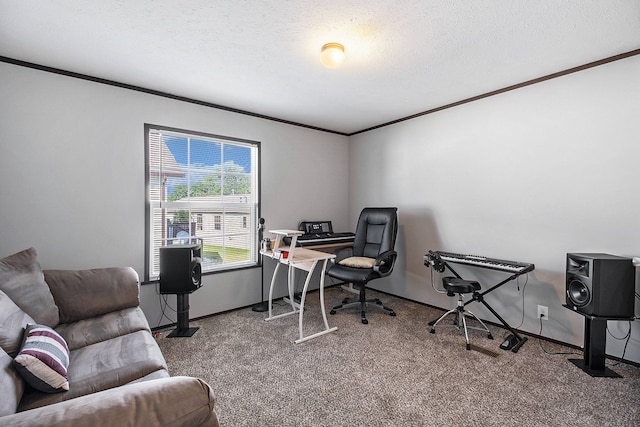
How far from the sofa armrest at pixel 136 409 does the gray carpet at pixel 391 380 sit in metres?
0.95

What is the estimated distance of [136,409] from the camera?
89 cm

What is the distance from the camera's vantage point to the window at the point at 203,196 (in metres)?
3.05

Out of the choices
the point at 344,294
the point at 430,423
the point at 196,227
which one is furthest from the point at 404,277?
the point at 196,227

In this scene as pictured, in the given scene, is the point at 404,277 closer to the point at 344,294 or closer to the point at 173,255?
the point at 344,294

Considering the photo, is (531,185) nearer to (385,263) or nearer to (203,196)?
(385,263)

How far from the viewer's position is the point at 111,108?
274cm

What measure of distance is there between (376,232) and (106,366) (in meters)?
2.94

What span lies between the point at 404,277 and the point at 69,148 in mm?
3937

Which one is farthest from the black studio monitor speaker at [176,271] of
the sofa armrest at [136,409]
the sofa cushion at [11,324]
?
the sofa armrest at [136,409]

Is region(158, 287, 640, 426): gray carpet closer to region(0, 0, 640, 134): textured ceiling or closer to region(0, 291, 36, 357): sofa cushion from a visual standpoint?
region(0, 291, 36, 357): sofa cushion

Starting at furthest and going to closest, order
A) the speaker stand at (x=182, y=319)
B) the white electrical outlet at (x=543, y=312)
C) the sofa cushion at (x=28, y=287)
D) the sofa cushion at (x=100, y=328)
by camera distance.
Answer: the speaker stand at (x=182, y=319), the white electrical outlet at (x=543, y=312), the sofa cushion at (x=100, y=328), the sofa cushion at (x=28, y=287)

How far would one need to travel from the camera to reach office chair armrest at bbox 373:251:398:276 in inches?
126

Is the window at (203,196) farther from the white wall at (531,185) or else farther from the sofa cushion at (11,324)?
the white wall at (531,185)

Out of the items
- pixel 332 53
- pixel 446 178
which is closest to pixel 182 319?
pixel 332 53
